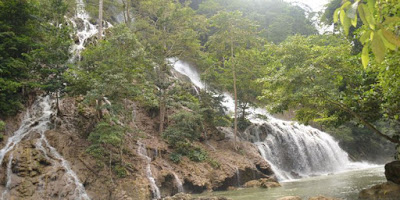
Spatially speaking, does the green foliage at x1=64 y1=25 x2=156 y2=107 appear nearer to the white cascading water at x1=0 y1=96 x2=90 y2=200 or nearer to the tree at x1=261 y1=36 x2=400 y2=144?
the white cascading water at x1=0 y1=96 x2=90 y2=200

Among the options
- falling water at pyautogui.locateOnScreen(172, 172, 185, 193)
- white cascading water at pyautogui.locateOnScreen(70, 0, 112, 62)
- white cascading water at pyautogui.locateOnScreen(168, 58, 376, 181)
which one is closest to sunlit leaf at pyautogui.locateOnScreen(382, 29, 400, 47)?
falling water at pyautogui.locateOnScreen(172, 172, 185, 193)

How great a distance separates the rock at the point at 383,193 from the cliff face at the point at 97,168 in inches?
273

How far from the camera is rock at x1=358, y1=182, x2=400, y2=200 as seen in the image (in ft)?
25.2

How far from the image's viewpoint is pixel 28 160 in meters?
9.22

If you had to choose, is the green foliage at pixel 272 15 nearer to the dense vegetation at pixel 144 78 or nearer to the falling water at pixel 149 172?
the dense vegetation at pixel 144 78

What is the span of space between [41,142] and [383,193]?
38.5 ft

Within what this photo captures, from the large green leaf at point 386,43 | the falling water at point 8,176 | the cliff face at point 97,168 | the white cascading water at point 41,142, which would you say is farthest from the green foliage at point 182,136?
the large green leaf at point 386,43

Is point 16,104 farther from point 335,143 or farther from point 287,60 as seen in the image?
point 335,143

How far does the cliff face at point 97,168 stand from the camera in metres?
8.89

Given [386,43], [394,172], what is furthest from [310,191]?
[386,43]

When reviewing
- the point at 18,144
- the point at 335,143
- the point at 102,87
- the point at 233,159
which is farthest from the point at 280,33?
the point at 18,144

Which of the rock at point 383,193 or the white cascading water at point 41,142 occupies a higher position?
the white cascading water at point 41,142

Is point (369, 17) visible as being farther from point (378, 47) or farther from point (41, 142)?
point (41, 142)

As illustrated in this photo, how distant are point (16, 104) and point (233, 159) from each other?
1134 cm
